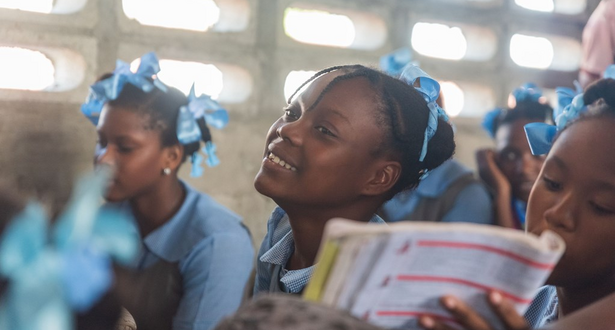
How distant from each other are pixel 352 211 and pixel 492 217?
5.04ft

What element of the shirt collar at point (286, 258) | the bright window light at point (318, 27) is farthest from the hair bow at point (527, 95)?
the shirt collar at point (286, 258)

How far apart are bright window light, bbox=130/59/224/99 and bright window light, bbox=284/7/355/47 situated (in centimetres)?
38

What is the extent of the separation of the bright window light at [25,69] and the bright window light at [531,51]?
2.21 meters

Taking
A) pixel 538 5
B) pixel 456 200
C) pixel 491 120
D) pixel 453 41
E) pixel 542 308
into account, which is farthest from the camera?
pixel 538 5

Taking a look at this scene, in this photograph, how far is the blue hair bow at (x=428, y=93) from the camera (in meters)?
1.54

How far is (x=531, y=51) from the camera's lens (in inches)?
136

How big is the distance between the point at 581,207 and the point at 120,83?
63.6 inches

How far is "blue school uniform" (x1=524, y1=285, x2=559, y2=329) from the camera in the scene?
1.25 m

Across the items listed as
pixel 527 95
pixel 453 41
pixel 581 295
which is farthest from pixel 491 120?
pixel 581 295

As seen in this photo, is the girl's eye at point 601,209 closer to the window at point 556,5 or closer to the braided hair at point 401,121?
the braided hair at point 401,121

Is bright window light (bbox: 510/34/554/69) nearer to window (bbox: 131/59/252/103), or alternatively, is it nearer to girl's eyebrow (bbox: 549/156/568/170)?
window (bbox: 131/59/252/103)

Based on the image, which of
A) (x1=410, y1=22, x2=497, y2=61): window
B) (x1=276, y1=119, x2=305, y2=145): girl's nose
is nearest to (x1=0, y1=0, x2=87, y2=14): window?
(x1=276, y1=119, x2=305, y2=145): girl's nose

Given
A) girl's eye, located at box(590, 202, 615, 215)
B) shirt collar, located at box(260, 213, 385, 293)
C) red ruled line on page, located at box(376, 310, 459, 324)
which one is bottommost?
shirt collar, located at box(260, 213, 385, 293)

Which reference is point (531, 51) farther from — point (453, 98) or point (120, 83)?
point (120, 83)
